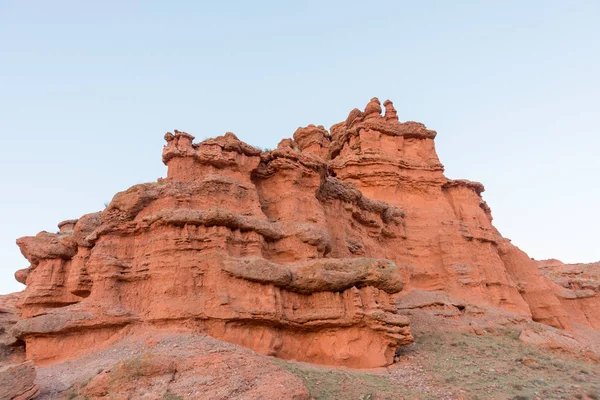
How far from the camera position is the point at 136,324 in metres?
12.9

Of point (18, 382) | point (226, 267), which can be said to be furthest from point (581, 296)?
point (18, 382)

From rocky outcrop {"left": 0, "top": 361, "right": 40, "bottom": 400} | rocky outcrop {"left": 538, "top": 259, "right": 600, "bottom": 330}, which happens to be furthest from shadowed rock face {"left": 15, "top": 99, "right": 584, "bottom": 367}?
rocky outcrop {"left": 538, "top": 259, "right": 600, "bottom": 330}

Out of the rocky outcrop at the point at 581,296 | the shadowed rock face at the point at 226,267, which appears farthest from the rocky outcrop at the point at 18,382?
the rocky outcrop at the point at 581,296

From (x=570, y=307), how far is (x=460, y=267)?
1302cm

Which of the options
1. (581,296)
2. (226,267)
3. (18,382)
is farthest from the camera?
(581,296)

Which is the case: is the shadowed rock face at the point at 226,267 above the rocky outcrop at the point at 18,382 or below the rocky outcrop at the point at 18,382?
above

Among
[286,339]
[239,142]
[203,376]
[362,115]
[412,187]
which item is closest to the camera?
[203,376]

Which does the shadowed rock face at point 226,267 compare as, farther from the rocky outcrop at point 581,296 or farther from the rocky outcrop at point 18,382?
the rocky outcrop at point 581,296

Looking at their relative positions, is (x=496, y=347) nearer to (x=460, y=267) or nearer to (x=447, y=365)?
(x=447, y=365)

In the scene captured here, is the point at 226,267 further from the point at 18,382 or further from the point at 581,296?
the point at 581,296

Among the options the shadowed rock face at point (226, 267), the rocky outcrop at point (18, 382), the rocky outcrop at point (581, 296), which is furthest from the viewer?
the rocky outcrop at point (581, 296)

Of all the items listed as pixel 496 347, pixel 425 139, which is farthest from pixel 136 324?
pixel 425 139

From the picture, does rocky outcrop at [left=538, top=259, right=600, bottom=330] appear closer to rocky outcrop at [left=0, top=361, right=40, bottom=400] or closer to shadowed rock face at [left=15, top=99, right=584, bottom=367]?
shadowed rock face at [left=15, top=99, right=584, bottom=367]

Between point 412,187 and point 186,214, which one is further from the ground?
point 412,187
